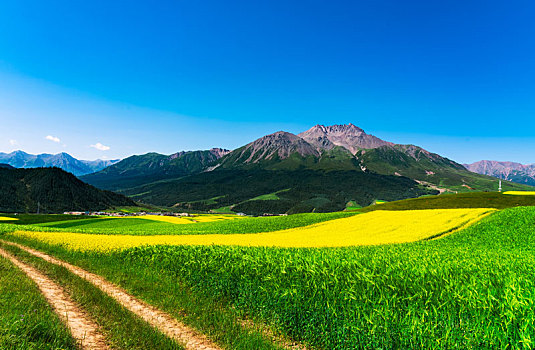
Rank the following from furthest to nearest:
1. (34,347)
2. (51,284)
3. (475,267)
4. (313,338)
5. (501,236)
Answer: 1. (501,236)
2. (51,284)
3. (475,267)
4. (313,338)
5. (34,347)

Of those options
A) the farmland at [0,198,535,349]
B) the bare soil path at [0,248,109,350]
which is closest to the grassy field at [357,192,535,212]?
the farmland at [0,198,535,349]

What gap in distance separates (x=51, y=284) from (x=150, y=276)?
4.76m

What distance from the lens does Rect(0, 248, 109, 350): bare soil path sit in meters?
8.11

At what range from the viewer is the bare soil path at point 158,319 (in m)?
8.39

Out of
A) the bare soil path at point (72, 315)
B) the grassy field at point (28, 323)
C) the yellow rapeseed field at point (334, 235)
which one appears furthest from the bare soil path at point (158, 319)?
the yellow rapeseed field at point (334, 235)

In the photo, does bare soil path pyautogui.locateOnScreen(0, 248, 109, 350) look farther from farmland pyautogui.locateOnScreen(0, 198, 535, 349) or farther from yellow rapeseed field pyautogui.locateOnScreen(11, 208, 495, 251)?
yellow rapeseed field pyautogui.locateOnScreen(11, 208, 495, 251)

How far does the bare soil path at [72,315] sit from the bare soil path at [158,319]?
1.43 metres

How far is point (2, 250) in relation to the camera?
23.2 meters

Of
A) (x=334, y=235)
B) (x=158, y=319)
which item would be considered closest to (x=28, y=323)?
(x=158, y=319)

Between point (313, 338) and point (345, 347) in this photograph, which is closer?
point (345, 347)

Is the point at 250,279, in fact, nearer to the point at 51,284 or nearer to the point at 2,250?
the point at 51,284

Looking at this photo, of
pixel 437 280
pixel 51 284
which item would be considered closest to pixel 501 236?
pixel 437 280

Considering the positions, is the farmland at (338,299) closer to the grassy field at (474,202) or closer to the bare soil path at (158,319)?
the bare soil path at (158,319)

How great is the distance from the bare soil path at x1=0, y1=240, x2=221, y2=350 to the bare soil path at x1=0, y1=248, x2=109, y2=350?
4.68ft
